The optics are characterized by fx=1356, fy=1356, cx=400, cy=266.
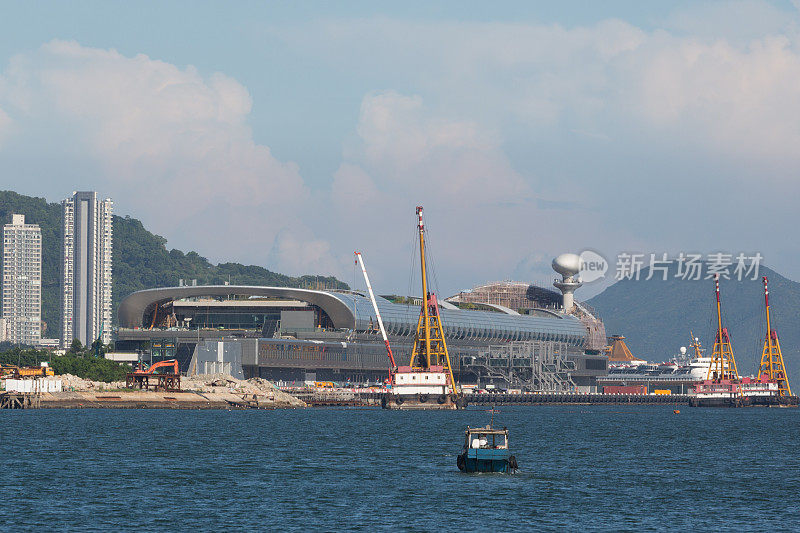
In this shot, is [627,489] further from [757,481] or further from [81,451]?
[81,451]

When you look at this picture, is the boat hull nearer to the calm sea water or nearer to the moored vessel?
the moored vessel

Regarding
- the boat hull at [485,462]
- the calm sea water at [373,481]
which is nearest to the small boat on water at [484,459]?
the boat hull at [485,462]

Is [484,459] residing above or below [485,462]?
above

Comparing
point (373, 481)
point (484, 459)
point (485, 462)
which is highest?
point (484, 459)

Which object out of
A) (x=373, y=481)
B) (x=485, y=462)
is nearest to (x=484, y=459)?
(x=485, y=462)

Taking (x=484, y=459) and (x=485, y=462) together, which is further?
(x=485, y=462)

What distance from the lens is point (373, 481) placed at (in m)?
103

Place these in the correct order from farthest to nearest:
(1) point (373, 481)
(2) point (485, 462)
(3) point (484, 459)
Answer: (2) point (485, 462), (3) point (484, 459), (1) point (373, 481)

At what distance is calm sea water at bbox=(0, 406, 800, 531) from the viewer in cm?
8206

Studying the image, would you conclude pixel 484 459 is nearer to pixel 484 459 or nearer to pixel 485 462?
pixel 484 459

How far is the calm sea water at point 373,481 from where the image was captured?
82.1m

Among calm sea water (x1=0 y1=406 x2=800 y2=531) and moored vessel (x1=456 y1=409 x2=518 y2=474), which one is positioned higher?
moored vessel (x1=456 y1=409 x2=518 y2=474)

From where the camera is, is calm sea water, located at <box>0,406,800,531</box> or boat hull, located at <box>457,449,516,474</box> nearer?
calm sea water, located at <box>0,406,800,531</box>

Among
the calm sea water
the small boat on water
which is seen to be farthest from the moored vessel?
the calm sea water
